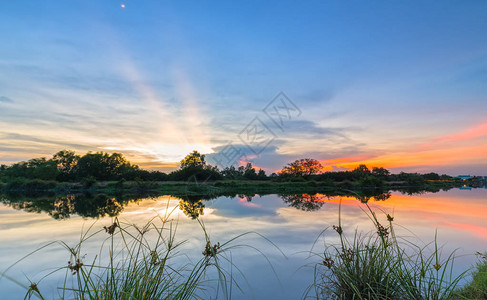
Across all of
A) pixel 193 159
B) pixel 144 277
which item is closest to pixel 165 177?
pixel 193 159

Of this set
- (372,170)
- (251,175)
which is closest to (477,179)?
(372,170)

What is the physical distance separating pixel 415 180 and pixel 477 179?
38.3 m

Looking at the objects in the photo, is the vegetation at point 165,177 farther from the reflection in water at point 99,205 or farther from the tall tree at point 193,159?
the reflection in water at point 99,205

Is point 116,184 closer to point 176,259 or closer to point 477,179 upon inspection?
point 176,259

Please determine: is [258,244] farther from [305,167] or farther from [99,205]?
[305,167]

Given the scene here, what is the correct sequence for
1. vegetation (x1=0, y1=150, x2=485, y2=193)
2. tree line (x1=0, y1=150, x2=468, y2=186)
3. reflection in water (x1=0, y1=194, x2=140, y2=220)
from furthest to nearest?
1. tree line (x1=0, y1=150, x2=468, y2=186)
2. vegetation (x1=0, y1=150, x2=485, y2=193)
3. reflection in water (x1=0, y1=194, x2=140, y2=220)

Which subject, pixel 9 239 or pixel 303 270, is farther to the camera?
pixel 9 239

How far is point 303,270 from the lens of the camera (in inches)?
189

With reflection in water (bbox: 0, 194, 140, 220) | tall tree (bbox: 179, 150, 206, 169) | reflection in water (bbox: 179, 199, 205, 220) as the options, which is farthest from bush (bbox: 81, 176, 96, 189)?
reflection in water (bbox: 179, 199, 205, 220)

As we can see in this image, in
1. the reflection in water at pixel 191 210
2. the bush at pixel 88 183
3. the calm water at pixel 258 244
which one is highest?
the bush at pixel 88 183

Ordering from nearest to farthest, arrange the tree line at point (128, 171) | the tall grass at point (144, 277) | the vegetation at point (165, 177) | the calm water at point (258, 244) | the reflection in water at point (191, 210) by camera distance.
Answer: the tall grass at point (144, 277)
the calm water at point (258, 244)
the reflection in water at point (191, 210)
the vegetation at point (165, 177)
the tree line at point (128, 171)

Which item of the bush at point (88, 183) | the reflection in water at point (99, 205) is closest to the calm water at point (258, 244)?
the reflection in water at point (99, 205)

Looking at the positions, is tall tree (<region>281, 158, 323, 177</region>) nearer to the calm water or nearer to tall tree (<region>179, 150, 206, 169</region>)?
tall tree (<region>179, 150, 206, 169</region>)

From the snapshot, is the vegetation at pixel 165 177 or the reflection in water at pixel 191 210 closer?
the reflection in water at pixel 191 210
